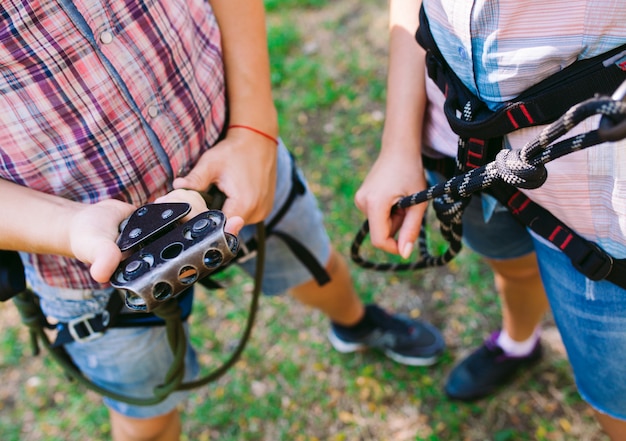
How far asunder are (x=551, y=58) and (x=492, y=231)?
0.63 metres

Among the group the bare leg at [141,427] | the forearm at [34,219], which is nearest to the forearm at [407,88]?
the forearm at [34,219]

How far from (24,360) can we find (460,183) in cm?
226

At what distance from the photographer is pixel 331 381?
2.25 m

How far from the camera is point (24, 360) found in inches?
98.7

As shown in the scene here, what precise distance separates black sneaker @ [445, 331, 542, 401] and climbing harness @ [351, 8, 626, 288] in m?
0.97

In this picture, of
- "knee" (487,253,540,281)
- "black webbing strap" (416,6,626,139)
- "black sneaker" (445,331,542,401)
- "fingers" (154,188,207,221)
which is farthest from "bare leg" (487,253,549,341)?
"fingers" (154,188,207,221)

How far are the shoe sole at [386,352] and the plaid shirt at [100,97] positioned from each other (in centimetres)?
121

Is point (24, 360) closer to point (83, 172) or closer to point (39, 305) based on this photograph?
point (39, 305)

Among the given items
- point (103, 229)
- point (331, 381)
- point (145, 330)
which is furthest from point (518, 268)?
point (103, 229)

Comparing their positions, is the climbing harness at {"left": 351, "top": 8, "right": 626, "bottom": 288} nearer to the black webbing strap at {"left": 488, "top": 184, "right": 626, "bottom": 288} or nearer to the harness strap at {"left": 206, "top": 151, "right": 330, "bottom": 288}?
the black webbing strap at {"left": 488, "top": 184, "right": 626, "bottom": 288}

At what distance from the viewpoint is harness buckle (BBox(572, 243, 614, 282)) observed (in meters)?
1.00

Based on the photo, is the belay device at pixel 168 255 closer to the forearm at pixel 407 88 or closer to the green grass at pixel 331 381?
the forearm at pixel 407 88

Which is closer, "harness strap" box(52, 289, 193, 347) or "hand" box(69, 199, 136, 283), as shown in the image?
"hand" box(69, 199, 136, 283)

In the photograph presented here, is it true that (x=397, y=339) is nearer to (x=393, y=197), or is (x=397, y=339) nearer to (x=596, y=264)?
(x=393, y=197)
